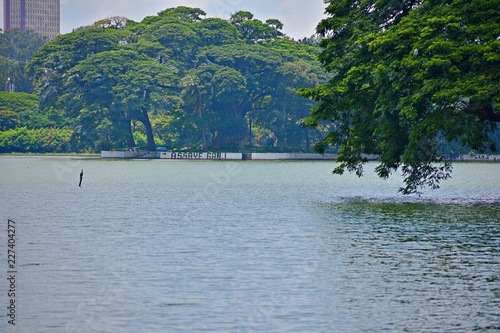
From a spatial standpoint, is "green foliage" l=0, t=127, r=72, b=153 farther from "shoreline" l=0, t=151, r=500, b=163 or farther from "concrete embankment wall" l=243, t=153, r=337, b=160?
"concrete embankment wall" l=243, t=153, r=337, b=160

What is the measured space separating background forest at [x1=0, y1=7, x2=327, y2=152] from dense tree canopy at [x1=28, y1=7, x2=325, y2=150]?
142 millimetres

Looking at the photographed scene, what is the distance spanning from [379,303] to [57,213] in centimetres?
2376

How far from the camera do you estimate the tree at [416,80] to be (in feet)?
136

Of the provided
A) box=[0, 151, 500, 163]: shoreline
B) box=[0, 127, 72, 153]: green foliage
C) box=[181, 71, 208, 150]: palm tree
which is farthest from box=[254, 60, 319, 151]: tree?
box=[0, 127, 72, 153]: green foliage

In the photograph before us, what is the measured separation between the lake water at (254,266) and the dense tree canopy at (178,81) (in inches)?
3288

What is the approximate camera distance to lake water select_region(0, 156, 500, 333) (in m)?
18.8

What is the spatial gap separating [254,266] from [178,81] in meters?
112

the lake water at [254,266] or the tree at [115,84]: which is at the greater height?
the tree at [115,84]

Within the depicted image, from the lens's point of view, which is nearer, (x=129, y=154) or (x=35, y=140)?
(x=129, y=154)

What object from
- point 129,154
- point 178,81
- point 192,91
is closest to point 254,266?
point 192,91

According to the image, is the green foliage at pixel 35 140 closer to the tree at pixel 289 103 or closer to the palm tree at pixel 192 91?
the palm tree at pixel 192 91

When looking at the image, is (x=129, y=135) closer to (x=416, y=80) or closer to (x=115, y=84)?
(x=115, y=84)

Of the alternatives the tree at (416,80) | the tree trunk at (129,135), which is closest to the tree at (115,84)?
the tree trunk at (129,135)

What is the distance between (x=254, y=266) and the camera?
24.9 m
